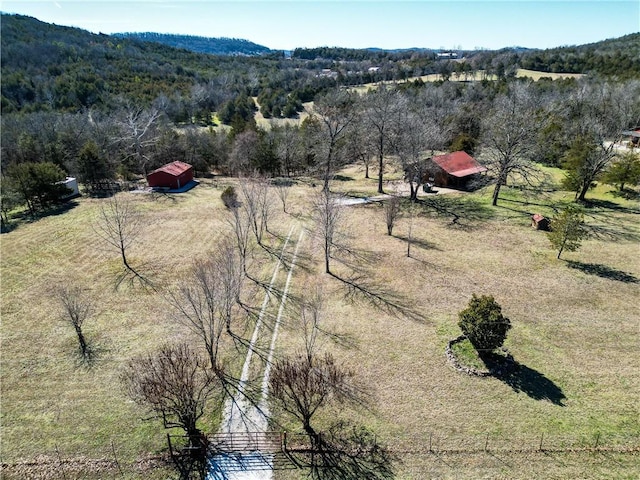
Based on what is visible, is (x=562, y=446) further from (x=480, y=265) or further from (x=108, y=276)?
(x=108, y=276)

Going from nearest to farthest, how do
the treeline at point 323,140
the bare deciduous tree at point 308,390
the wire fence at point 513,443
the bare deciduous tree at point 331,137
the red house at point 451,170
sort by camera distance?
the wire fence at point 513,443 < the bare deciduous tree at point 308,390 < the treeline at point 323,140 < the bare deciduous tree at point 331,137 < the red house at point 451,170

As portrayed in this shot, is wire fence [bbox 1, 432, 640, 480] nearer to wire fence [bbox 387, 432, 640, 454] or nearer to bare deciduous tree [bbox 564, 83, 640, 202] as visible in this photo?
wire fence [bbox 387, 432, 640, 454]

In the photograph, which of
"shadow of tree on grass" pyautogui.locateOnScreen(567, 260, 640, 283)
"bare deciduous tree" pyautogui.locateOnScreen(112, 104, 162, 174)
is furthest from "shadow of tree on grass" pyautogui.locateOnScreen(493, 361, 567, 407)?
"bare deciduous tree" pyautogui.locateOnScreen(112, 104, 162, 174)

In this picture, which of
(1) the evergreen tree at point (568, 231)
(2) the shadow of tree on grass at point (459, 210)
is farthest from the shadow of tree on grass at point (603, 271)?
(2) the shadow of tree on grass at point (459, 210)

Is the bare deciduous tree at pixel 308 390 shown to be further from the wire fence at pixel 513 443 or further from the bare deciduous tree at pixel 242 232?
the bare deciduous tree at pixel 242 232

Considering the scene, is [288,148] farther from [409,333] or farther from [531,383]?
[531,383]

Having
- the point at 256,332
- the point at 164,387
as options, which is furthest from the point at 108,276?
the point at 164,387

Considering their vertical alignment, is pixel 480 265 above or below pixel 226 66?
below
